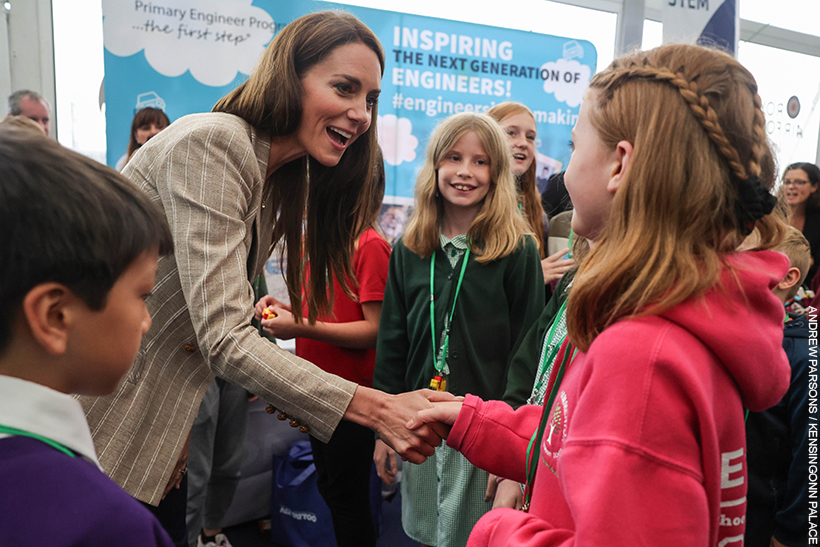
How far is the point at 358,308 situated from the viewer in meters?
2.48

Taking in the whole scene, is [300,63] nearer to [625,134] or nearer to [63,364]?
[625,134]

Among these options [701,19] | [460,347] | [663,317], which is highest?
[701,19]

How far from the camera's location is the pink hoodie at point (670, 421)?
0.70 metres

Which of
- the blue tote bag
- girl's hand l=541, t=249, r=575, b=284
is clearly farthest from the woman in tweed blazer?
the blue tote bag

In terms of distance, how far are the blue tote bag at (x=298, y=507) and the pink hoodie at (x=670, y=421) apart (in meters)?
2.21

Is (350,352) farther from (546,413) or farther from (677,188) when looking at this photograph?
(677,188)

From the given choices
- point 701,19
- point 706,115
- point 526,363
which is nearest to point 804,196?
point 701,19

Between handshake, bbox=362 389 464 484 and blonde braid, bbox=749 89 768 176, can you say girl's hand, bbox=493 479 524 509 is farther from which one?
blonde braid, bbox=749 89 768 176

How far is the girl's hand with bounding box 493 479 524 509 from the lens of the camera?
5.43 ft

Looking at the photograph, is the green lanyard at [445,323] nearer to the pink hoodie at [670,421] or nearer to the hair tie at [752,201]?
the pink hoodie at [670,421]

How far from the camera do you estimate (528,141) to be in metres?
3.03

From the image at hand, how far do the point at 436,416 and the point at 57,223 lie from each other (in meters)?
0.96

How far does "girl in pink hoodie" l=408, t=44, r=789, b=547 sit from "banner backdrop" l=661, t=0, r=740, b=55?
212 centimetres

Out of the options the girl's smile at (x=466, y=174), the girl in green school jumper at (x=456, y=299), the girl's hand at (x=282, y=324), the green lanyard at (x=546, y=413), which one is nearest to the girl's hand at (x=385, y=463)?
the girl in green school jumper at (x=456, y=299)
